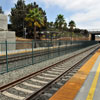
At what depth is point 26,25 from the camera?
2100 inches

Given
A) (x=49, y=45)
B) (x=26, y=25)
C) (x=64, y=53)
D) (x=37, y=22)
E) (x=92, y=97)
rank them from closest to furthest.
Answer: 1. (x=92, y=97)
2. (x=49, y=45)
3. (x=64, y=53)
4. (x=37, y=22)
5. (x=26, y=25)

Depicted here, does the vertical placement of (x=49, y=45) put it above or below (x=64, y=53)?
above

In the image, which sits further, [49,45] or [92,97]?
[49,45]

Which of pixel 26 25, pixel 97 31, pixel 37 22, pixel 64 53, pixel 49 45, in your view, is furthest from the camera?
pixel 97 31

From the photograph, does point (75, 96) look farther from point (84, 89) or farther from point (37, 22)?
point (37, 22)

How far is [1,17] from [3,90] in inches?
1028

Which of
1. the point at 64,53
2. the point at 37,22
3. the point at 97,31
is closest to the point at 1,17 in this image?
the point at 37,22

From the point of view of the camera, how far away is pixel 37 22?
3994cm

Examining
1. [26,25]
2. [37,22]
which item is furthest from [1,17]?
[26,25]

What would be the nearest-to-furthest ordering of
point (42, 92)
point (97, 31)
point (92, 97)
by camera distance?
point (92, 97) < point (42, 92) < point (97, 31)

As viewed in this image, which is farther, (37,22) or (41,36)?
(41,36)

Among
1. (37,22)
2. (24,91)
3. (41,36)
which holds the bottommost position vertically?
(24,91)

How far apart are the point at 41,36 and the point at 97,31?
3931 centimetres

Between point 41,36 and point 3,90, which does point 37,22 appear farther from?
point 3,90
